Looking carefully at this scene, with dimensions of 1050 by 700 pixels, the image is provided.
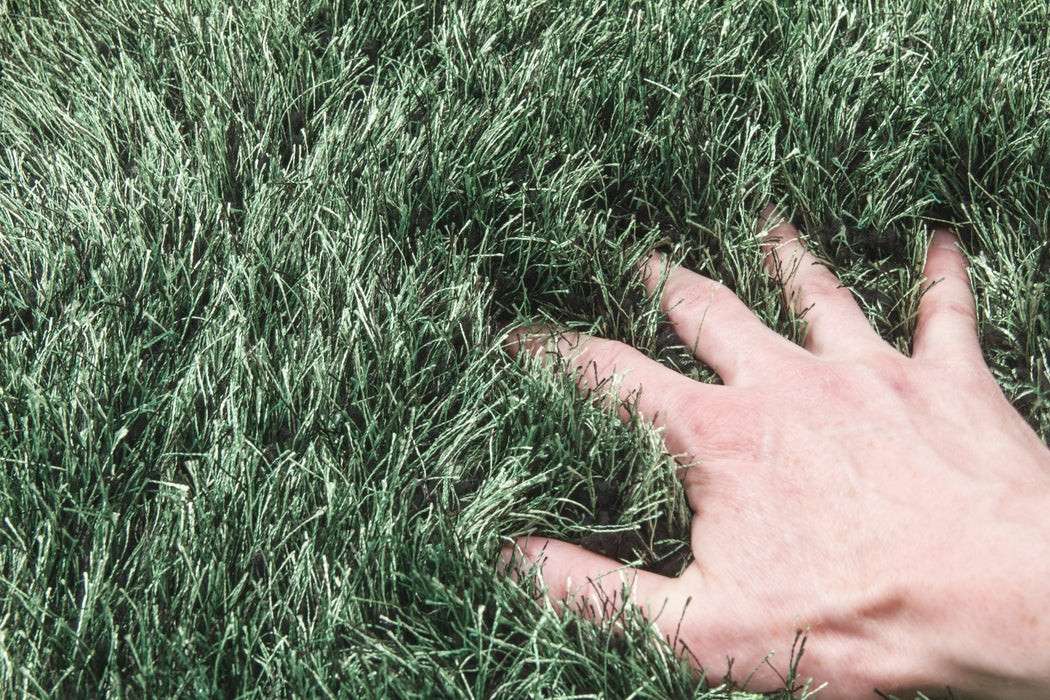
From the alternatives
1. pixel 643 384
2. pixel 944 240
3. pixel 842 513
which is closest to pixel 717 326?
pixel 643 384

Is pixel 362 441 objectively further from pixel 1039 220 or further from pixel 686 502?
pixel 1039 220

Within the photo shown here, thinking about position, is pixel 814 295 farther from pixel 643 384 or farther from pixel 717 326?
pixel 643 384

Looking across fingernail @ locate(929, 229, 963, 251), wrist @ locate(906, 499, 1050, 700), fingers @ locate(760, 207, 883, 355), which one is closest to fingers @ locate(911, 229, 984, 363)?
fingernail @ locate(929, 229, 963, 251)

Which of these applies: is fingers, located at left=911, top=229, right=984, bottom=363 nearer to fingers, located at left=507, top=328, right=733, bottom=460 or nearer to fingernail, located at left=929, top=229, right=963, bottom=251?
fingernail, located at left=929, top=229, right=963, bottom=251

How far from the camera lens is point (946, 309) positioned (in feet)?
5.76

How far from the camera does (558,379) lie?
5.42 ft

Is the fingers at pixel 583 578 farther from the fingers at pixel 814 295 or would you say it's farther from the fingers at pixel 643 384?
the fingers at pixel 814 295

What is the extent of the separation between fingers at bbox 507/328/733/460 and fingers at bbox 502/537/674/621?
0.83 ft

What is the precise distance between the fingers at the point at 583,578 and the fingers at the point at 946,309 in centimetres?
72

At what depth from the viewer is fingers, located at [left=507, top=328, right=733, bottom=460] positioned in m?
1.62

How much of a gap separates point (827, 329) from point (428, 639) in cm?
98

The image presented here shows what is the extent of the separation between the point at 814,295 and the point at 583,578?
30.4 inches

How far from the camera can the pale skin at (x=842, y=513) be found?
1.35 m

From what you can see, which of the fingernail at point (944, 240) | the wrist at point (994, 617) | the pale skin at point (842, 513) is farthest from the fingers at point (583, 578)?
the fingernail at point (944, 240)
